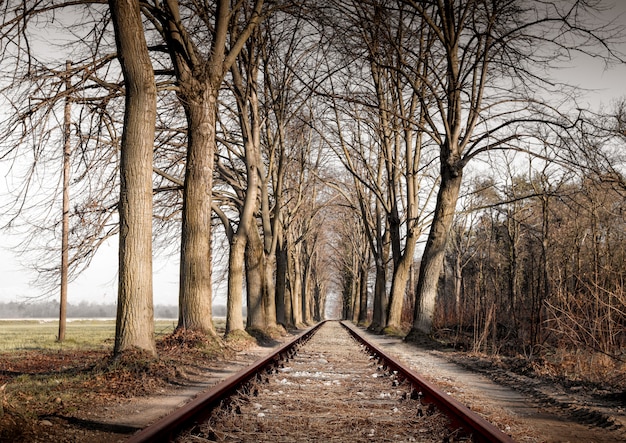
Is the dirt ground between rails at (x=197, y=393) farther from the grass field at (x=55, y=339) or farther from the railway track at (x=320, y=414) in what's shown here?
the grass field at (x=55, y=339)

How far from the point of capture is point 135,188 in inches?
325

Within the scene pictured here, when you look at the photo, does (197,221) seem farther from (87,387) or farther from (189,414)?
(189,414)

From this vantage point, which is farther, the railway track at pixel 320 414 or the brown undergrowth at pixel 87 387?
the brown undergrowth at pixel 87 387

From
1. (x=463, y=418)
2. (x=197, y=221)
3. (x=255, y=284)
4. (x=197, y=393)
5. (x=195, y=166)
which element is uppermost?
(x=195, y=166)

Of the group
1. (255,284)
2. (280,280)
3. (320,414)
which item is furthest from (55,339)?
(320,414)

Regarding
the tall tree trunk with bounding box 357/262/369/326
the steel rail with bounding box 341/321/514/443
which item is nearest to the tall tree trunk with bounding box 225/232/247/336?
the steel rail with bounding box 341/321/514/443

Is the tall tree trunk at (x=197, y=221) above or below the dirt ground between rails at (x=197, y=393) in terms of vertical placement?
above

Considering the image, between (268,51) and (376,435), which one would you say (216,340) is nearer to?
(376,435)

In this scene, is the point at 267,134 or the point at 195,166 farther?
the point at 267,134

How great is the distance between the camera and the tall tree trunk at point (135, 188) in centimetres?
801

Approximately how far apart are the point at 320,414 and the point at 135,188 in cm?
480

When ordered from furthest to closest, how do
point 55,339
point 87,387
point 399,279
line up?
point 55,339 → point 399,279 → point 87,387

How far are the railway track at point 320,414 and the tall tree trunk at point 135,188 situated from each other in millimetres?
2013

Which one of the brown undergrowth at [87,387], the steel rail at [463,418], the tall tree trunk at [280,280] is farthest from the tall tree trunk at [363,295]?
the steel rail at [463,418]
